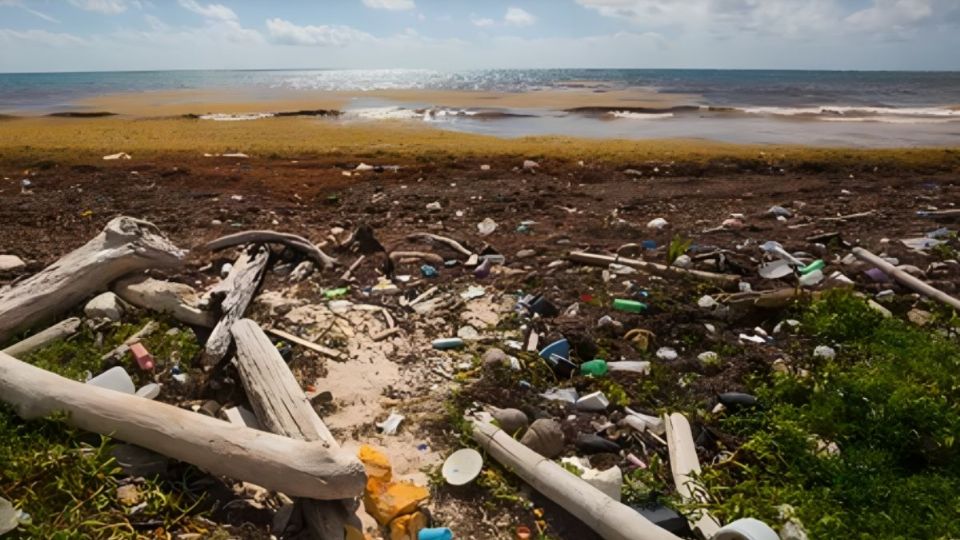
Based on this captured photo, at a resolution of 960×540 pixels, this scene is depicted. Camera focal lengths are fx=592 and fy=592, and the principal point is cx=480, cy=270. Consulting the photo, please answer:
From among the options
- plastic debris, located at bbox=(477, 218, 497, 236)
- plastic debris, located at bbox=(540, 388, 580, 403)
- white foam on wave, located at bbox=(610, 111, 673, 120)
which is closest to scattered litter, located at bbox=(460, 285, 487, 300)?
plastic debris, located at bbox=(540, 388, 580, 403)

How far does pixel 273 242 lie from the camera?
6309 mm

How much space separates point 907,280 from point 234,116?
82.1 feet

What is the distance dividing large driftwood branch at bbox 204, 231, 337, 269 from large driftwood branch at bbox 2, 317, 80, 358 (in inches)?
76.3

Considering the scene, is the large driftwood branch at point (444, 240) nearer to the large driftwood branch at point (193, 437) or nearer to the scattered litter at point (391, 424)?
the scattered litter at point (391, 424)

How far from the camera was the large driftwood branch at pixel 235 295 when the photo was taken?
13.4 ft

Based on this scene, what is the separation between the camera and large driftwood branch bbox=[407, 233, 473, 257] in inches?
260

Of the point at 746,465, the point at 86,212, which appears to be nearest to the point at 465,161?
the point at 86,212

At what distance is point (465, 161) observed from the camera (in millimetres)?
12102

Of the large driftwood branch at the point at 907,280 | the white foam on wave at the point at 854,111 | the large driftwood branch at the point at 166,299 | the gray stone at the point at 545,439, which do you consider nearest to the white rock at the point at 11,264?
the large driftwood branch at the point at 166,299

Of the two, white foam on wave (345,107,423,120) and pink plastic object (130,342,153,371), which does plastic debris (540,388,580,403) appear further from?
white foam on wave (345,107,423,120)

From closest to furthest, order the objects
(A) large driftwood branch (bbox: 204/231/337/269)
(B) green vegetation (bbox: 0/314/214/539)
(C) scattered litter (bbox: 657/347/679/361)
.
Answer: (B) green vegetation (bbox: 0/314/214/539)
(C) scattered litter (bbox: 657/347/679/361)
(A) large driftwood branch (bbox: 204/231/337/269)

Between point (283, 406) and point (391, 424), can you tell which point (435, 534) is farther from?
point (283, 406)

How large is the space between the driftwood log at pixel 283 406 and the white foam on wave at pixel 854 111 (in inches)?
1104

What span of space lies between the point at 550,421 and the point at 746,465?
1.06 m
